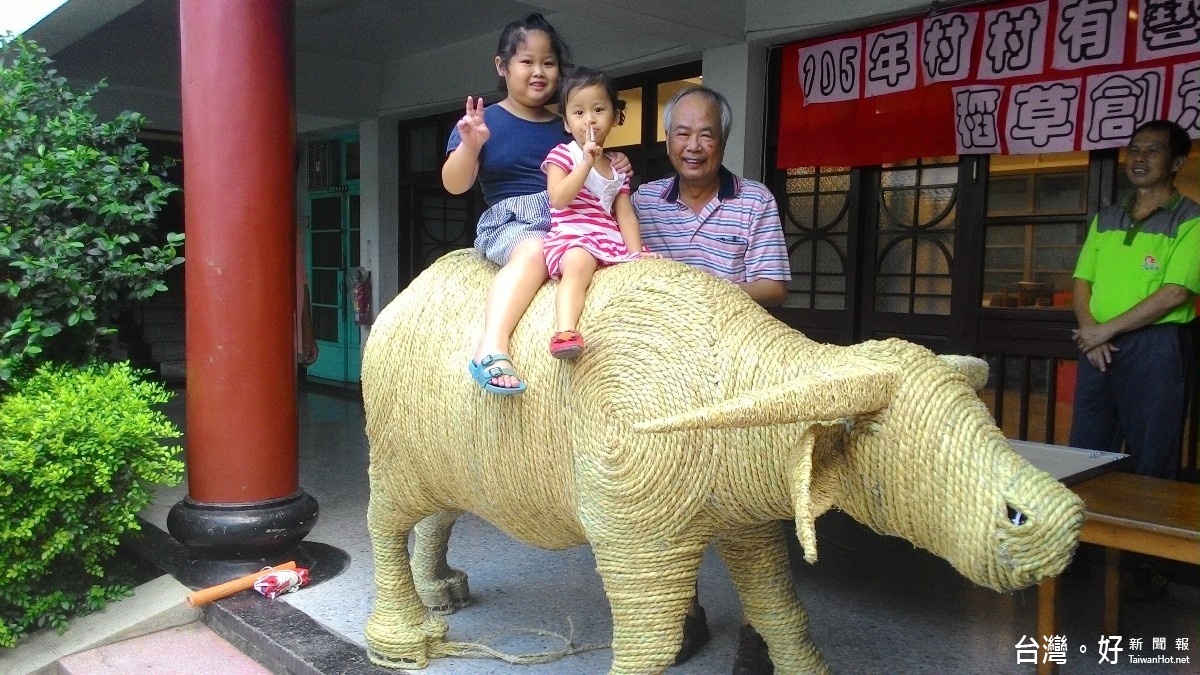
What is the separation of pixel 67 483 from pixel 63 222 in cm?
135

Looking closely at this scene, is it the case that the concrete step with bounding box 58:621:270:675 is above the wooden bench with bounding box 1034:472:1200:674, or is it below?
below

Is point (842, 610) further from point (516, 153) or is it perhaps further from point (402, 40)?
point (402, 40)

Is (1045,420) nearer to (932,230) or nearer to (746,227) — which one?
(932,230)

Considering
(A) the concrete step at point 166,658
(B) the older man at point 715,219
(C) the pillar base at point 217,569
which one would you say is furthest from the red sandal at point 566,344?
(C) the pillar base at point 217,569

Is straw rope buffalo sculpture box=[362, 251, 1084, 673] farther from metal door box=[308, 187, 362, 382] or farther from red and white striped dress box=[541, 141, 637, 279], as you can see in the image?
metal door box=[308, 187, 362, 382]

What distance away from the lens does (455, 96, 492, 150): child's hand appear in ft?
8.20

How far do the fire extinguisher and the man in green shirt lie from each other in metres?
6.76

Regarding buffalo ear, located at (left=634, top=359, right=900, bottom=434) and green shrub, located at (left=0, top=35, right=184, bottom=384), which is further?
green shrub, located at (left=0, top=35, right=184, bottom=384)

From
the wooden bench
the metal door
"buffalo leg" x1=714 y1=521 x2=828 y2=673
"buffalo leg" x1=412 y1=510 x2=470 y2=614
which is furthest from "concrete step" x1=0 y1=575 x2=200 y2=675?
the metal door

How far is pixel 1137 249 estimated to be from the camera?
3834 millimetres

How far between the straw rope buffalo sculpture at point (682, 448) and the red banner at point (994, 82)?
2809mm

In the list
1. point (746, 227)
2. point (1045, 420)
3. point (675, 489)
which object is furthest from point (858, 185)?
point (675, 489)

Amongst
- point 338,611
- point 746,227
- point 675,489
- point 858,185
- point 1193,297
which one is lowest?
point 338,611

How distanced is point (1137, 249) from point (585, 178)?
2767 mm
